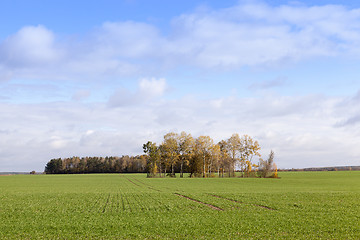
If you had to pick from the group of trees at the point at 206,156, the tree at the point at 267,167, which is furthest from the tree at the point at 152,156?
the tree at the point at 267,167

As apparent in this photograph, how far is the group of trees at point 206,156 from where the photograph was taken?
406ft

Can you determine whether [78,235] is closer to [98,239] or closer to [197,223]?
[98,239]

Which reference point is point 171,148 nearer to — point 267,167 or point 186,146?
point 186,146

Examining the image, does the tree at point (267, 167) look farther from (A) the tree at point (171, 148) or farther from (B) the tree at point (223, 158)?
(A) the tree at point (171, 148)

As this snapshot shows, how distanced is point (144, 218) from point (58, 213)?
8281mm

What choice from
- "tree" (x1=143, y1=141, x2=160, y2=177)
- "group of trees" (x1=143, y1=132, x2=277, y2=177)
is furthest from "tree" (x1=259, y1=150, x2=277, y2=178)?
"tree" (x1=143, y1=141, x2=160, y2=177)

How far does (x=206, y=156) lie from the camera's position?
131 meters

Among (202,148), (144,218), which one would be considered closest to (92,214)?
(144,218)

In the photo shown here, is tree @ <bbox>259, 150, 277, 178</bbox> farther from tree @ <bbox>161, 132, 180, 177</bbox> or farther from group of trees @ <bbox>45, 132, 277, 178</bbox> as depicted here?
tree @ <bbox>161, 132, 180, 177</bbox>

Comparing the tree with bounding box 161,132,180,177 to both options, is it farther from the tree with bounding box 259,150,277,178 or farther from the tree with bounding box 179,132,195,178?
the tree with bounding box 259,150,277,178

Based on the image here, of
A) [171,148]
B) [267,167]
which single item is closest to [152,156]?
[171,148]

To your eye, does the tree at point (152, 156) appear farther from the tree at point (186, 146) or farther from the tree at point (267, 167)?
the tree at point (267, 167)

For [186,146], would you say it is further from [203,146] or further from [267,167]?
[267,167]

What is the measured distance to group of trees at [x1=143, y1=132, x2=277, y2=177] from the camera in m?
124
